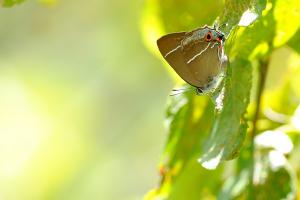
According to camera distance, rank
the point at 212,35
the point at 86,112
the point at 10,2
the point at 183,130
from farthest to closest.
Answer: the point at 86,112 → the point at 183,130 → the point at 10,2 → the point at 212,35

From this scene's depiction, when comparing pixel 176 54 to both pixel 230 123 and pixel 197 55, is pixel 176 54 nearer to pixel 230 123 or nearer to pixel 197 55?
pixel 197 55

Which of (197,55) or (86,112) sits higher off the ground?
(86,112)

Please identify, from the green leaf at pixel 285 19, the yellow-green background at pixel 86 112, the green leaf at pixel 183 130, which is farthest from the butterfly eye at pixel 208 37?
the yellow-green background at pixel 86 112


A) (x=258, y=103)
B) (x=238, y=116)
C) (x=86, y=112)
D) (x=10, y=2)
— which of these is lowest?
(x=238, y=116)

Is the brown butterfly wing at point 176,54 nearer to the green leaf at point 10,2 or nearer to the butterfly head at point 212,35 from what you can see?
the butterfly head at point 212,35

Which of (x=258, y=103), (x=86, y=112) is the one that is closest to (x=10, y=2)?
(x=258, y=103)

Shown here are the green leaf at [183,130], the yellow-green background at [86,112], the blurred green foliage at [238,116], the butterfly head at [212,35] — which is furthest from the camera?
the yellow-green background at [86,112]

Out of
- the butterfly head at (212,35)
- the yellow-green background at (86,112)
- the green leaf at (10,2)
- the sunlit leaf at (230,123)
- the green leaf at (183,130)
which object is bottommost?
the sunlit leaf at (230,123)

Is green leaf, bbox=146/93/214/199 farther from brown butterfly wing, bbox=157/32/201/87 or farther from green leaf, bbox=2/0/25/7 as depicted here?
green leaf, bbox=2/0/25/7
